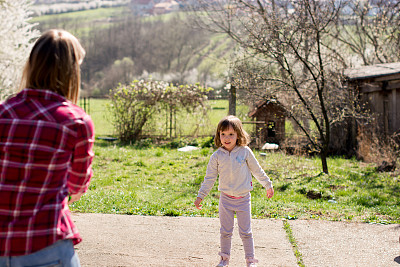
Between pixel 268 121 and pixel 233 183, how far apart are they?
9.58m

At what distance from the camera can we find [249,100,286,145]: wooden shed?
1249 cm

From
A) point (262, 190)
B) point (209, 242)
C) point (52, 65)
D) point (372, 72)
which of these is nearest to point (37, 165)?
point (52, 65)

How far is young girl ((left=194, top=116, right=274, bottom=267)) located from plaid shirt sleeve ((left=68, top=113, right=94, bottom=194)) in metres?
1.86

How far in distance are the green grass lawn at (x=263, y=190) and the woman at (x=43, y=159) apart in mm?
3618

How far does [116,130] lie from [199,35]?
44.7 metres

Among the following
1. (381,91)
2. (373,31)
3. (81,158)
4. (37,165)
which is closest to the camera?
(37,165)

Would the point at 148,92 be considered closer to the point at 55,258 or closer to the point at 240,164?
the point at 240,164

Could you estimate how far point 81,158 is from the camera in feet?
5.94

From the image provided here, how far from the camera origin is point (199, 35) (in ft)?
186

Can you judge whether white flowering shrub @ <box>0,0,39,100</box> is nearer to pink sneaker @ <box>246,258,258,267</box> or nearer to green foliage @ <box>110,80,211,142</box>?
green foliage @ <box>110,80,211,142</box>

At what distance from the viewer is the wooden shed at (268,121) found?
1249 cm

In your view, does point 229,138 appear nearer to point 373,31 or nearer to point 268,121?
point 268,121

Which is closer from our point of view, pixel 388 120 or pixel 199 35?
pixel 388 120

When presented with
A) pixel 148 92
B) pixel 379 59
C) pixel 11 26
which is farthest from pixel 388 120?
pixel 11 26
